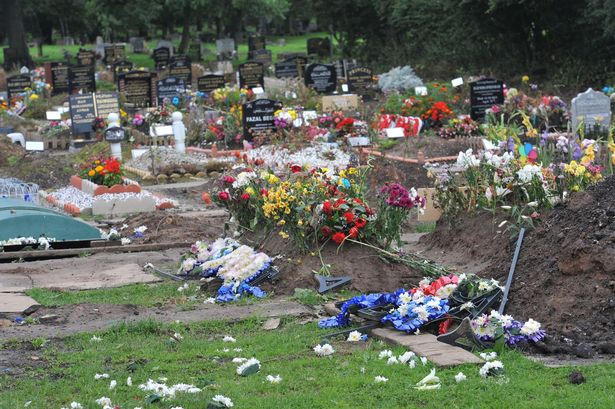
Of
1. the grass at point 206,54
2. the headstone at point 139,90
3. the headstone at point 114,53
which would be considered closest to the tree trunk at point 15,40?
the headstone at point 114,53

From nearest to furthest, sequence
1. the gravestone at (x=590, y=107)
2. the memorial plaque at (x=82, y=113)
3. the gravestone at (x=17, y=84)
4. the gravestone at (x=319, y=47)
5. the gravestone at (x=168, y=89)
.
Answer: the gravestone at (x=590, y=107) < the memorial plaque at (x=82, y=113) < the gravestone at (x=168, y=89) < the gravestone at (x=17, y=84) < the gravestone at (x=319, y=47)

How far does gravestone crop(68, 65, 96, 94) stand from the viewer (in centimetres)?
3866

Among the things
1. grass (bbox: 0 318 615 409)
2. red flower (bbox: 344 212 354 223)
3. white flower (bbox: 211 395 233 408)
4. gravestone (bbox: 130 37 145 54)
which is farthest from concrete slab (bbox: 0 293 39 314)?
gravestone (bbox: 130 37 145 54)

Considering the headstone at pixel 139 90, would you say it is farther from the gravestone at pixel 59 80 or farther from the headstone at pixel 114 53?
the headstone at pixel 114 53

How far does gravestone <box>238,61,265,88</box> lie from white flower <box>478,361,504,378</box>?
26966mm

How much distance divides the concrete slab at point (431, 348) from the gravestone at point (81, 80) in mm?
30762

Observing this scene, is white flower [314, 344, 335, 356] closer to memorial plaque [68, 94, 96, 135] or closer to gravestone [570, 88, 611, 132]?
gravestone [570, 88, 611, 132]

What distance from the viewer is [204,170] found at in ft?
73.4

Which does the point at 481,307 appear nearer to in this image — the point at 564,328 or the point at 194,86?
the point at 564,328

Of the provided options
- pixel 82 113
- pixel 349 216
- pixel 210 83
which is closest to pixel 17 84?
pixel 210 83

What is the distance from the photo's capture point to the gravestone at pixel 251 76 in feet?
113

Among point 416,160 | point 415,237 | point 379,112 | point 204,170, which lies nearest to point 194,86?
point 379,112

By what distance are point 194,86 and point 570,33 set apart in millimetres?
13127

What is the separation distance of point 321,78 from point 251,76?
3.31 metres
